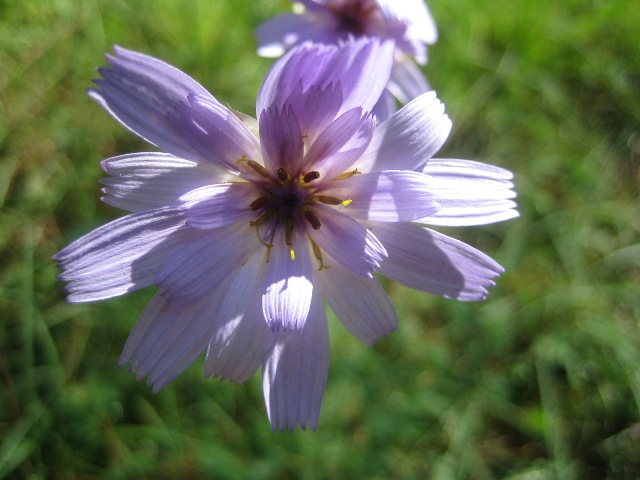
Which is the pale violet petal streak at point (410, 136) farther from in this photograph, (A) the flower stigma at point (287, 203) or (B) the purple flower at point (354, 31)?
(B) the purple flower at point (354, 31)

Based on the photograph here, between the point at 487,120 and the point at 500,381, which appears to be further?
the point at 487,120

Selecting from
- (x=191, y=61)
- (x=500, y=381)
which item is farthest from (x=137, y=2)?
(x=500, y=381)

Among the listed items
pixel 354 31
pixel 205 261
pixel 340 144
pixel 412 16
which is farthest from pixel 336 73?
pixel 354 31

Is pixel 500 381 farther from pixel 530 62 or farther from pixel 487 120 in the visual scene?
pixel 530 62

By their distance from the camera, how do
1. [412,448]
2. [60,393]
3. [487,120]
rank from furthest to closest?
1. [487,120]
2. [412,448]
3. [60,393]

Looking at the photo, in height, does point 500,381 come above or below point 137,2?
below

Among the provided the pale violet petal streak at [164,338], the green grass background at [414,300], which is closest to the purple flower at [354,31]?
the green grass background at [414,300]
